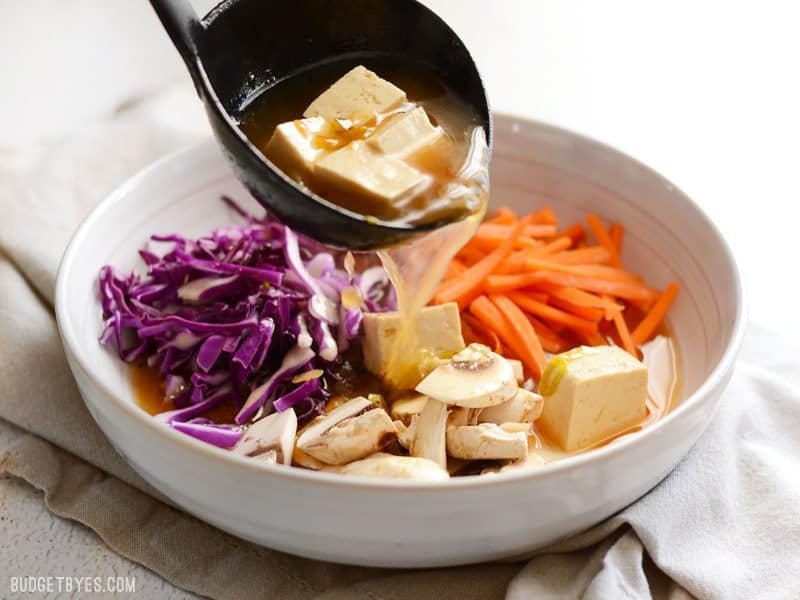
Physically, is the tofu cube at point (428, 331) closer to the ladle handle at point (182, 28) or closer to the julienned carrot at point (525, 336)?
the julienned carrot at point (525, 336)

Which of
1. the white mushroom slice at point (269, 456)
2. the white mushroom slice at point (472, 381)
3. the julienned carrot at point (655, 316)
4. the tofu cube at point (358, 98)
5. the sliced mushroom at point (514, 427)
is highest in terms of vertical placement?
the tofu cube at point (358, 98)

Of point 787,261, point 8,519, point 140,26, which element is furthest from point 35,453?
point 787,261

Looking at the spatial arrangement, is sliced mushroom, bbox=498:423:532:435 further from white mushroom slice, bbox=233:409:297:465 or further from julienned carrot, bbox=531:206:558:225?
julienned carrot, bbox=531:206:558:225

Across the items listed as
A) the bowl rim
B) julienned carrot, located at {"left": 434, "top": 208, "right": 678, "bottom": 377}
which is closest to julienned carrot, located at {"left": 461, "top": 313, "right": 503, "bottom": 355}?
julienned carrot, located at {"left": 434, "top": 208, "right": 678, "bottom": 377}

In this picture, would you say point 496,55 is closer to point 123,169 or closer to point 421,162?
point 123,169

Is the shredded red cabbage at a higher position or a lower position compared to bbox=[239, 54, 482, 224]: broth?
lower

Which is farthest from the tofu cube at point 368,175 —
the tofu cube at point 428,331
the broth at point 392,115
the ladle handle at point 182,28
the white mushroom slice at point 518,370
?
the white mushroom slice at point 518,370
